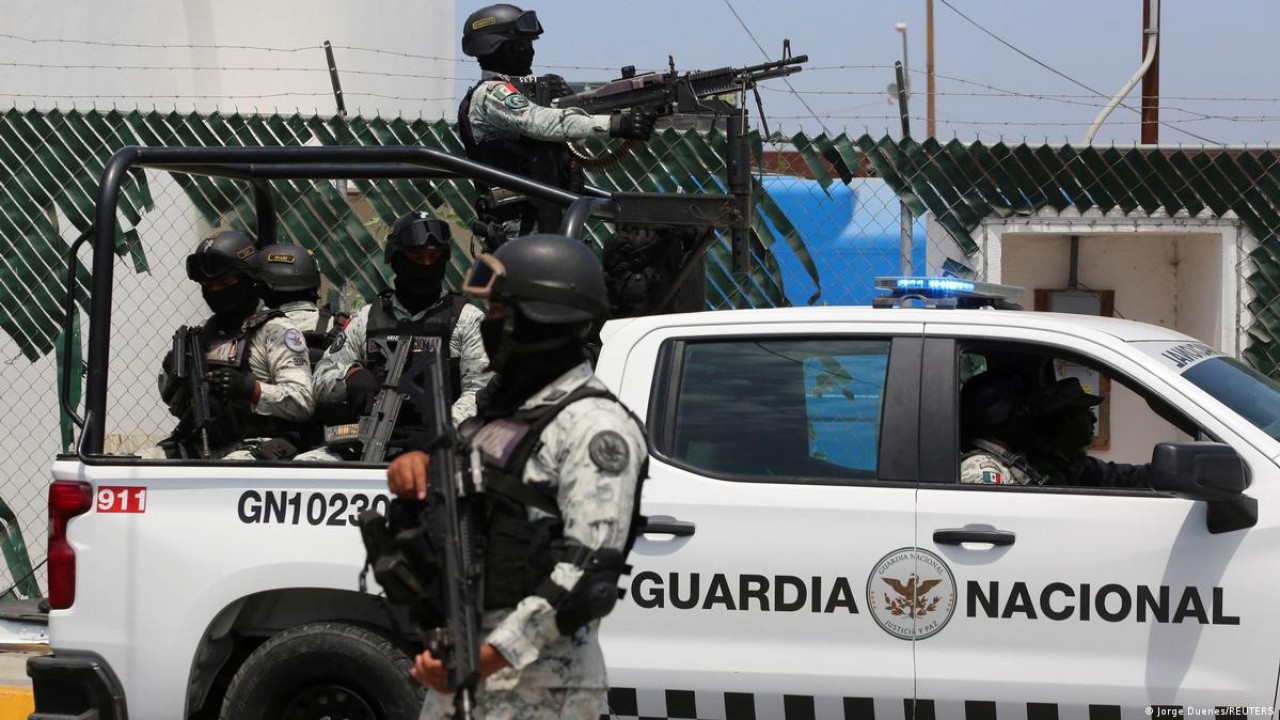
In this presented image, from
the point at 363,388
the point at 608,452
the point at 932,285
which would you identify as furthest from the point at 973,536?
the point at 363,388

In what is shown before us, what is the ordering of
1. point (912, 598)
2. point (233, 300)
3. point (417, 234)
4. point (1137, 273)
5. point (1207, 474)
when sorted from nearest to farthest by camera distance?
1. point (1207, 474)
2. point (912, 598)
3. point (417, 234)
4. point (233, 300)
5. point (1137, 273)

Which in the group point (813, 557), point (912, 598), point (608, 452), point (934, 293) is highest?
point (934, 293)

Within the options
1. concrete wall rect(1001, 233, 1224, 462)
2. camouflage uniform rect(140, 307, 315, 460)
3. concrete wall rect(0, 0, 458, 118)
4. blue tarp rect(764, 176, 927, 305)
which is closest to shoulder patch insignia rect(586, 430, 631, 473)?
camouflage uniform rect(140, 307, 315, 460)

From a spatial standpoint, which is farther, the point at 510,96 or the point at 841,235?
the point at 841,235

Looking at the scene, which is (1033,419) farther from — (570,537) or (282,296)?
(282,296)

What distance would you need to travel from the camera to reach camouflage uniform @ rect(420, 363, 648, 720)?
→ 288cm

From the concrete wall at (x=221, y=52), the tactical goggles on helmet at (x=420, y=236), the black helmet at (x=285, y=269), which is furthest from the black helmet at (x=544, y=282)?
the concrete wall at (x=221, y=52)

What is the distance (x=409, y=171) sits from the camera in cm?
559

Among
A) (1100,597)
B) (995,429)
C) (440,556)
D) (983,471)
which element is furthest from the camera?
(995,429)

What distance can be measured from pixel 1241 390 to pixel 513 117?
9.91 feet

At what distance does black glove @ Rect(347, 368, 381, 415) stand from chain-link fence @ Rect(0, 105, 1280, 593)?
259cm

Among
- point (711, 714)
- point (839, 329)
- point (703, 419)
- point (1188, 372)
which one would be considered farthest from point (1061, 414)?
point (711, 714)

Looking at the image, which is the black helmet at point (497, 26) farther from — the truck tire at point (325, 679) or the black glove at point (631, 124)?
the truck tire at point (325, 679)

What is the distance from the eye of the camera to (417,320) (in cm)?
547
